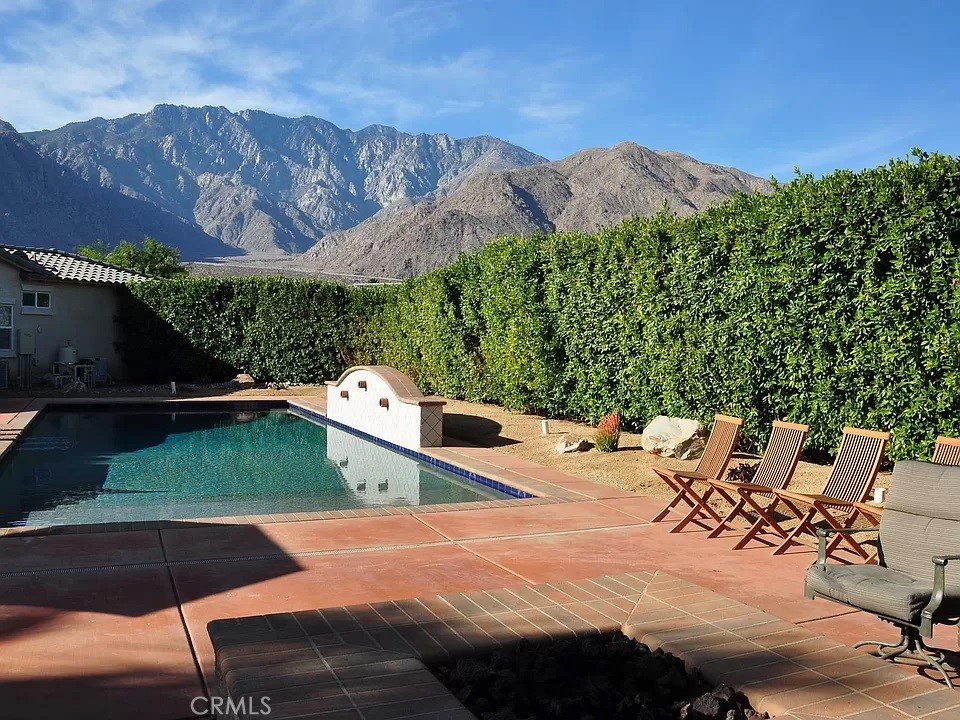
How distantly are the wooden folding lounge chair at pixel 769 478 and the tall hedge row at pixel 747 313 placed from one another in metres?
1.76

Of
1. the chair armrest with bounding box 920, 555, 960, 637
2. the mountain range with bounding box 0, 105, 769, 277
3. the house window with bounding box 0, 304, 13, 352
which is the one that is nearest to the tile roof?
the house window with bounding box 0, 304, 13, 352

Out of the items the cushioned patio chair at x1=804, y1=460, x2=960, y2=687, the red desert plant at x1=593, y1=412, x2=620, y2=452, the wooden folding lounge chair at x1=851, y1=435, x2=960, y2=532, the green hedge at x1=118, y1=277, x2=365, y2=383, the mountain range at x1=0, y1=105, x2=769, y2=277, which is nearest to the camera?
the cushioned patio chair at x1=804, y1=460, x2=960, y2=687

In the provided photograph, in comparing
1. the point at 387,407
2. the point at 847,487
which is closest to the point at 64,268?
the point at 387,407

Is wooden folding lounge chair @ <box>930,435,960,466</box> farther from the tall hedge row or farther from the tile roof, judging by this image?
the tile roof

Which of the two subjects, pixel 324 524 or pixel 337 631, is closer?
pixel 337 631

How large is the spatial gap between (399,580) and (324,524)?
1724 millimetres

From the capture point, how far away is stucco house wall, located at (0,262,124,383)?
20.3 metres

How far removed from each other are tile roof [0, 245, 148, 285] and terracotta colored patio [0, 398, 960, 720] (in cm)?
1655

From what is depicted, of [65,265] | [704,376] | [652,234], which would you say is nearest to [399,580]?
[704,376]

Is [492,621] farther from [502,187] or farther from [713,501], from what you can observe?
[502,187]

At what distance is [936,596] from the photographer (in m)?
3.63

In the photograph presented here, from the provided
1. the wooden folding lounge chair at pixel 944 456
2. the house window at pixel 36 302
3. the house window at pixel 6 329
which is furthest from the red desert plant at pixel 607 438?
the house window at pixel 36 302

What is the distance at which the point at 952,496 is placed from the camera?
13.5ft

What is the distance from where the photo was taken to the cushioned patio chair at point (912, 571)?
3.65m
